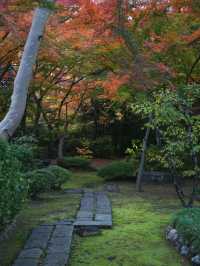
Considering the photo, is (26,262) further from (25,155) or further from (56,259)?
(25,155)

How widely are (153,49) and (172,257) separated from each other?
5602 mm

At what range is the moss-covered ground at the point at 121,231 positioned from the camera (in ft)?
18.2

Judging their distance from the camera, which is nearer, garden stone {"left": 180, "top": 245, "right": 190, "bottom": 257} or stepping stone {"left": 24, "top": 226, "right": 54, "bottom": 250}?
garden stone {"left": 180, "top": 245, "right": 190, "bottom": 257}

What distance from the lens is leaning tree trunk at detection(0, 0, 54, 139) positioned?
5.42m

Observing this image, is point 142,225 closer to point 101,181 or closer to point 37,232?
point 37,232

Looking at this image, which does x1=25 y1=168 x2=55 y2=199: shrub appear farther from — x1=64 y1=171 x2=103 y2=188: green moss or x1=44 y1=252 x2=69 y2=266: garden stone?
x1=44 y1=252 x2=69 y2=266: garden stone

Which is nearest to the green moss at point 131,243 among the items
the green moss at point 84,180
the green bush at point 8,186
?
the green bush at point 8,186

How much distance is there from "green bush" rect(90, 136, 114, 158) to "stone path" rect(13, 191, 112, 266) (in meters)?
10.0

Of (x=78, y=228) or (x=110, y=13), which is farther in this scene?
(x=110, y=13)

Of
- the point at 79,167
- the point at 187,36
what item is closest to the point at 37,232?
the point at 187,36

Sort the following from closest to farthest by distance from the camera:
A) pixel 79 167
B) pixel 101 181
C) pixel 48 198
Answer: pixel 48 198 < pixel 101 181 < pixel 79 167

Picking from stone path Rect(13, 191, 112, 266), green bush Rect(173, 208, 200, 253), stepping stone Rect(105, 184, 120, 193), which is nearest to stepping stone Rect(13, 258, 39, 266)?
stone path Rect(13, 191, 112, 266)

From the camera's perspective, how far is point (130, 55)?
10219 millimetres

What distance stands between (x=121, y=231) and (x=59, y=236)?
106 cm
